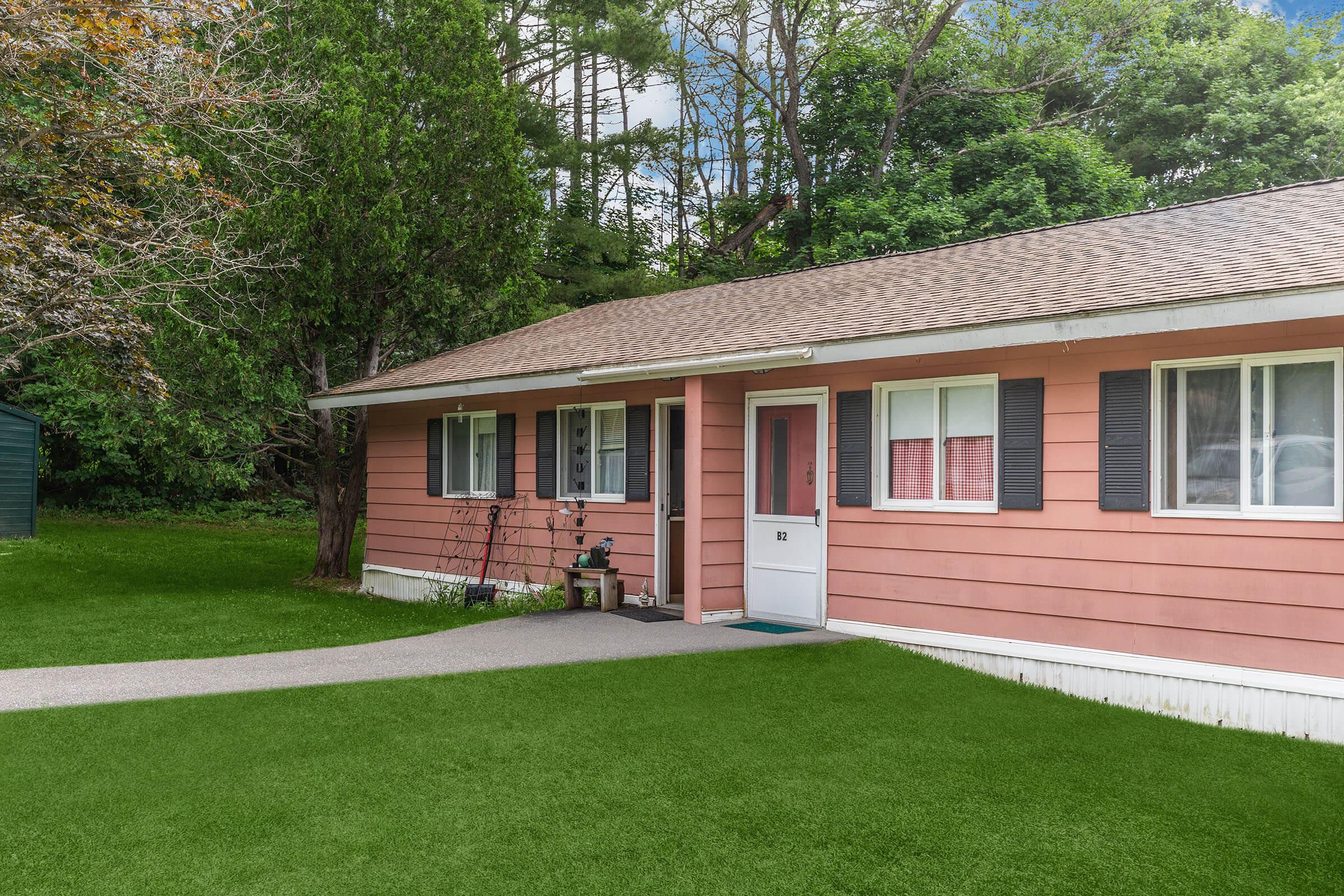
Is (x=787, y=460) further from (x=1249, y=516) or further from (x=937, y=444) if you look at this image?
(x=1249, y=516)

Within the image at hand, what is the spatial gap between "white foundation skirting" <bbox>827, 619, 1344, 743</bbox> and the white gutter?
2.31m

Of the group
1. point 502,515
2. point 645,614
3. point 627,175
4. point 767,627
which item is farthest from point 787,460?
point 627,175

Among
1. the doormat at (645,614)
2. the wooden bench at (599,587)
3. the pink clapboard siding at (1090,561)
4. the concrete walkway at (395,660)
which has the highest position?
the pink clapboard siding at (1090,561)

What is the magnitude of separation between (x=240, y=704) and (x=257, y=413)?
25.7 feet

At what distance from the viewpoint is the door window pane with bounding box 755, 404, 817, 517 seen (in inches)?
353

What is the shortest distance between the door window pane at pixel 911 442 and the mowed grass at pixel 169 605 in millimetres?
4402

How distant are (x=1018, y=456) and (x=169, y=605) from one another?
9.10m

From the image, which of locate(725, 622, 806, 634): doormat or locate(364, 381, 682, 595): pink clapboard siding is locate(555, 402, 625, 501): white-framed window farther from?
locate(725, 622, 806, 634): doormat

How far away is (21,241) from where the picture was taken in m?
9.52

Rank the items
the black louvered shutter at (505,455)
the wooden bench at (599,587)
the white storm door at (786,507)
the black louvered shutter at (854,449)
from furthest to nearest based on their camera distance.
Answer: the black louvered shutter at (505,455)
the wooden bench at (599,587)
the white storm door at (786,507)
the black louvered shutter at (854,449)

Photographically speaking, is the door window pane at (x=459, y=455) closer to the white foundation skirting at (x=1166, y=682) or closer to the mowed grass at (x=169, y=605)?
the mowed grass at (x=169, y=605)

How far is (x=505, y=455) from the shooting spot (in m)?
12.0

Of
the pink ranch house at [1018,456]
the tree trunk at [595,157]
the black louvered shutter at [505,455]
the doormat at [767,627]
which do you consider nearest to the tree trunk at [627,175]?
the tree trunk at [595,157]

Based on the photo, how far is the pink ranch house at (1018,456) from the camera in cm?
623
